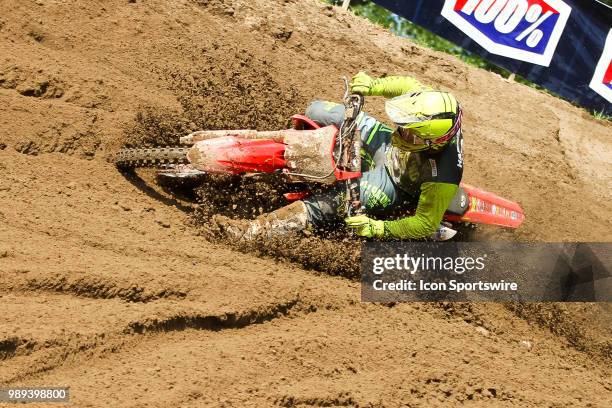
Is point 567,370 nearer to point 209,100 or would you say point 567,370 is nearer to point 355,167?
point 355,167

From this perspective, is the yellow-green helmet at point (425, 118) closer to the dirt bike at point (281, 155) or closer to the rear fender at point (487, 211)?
the dirt bike at point (281, 155)

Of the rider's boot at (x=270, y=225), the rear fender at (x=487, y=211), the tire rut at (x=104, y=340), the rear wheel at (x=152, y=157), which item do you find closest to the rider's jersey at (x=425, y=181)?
the rear fender at (x=487, y=211)

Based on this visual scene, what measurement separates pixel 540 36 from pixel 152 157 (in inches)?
252

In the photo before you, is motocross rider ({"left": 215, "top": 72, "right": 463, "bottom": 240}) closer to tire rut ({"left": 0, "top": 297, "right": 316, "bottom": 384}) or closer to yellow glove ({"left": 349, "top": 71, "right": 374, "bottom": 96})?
yellow glove ({"left": 349, "top": 71, "right": 374, "bottom": 96})

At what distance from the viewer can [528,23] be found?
9164 millimetres

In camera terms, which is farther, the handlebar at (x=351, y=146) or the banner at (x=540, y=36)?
the banner at (x=540, y=36)

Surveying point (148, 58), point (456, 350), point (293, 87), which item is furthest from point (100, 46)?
point (456, 350)

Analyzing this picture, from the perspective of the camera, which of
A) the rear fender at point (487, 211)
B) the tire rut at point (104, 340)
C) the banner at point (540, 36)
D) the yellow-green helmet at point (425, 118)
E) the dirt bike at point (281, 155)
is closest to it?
the tire rut at point (104, 340)

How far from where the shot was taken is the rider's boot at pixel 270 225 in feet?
17.9

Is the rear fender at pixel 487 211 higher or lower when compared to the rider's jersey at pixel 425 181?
lower

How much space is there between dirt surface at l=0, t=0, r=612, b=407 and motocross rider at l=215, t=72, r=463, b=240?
0.33 m

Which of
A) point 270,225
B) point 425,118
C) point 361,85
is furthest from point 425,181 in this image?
point 270,225

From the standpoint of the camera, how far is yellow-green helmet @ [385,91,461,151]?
190 inches

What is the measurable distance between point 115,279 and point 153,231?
0.80 metres
